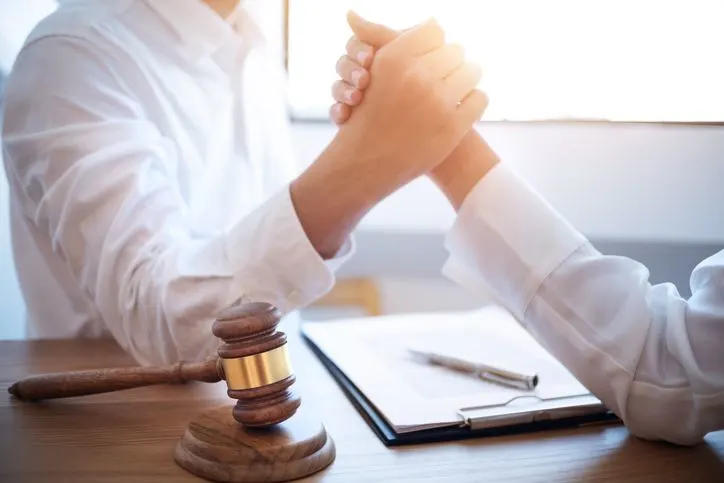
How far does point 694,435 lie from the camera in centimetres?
48

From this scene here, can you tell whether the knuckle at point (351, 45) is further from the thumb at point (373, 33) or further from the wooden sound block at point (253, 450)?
the wooden sound block at point (253, 450)

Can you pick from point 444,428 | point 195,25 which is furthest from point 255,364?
point 195,25

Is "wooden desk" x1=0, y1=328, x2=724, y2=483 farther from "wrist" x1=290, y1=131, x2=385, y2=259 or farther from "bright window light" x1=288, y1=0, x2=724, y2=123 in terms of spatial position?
"bright window light" x1=288, y1=0, x2=724, y2=123

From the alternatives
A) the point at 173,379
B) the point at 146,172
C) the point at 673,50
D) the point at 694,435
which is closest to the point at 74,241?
the point at 146,172

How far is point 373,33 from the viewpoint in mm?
612

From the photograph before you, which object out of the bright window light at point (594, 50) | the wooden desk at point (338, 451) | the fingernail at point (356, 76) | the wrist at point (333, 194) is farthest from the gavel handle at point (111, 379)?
the bright window light at point (594, 50)

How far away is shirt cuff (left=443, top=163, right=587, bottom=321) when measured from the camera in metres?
0.55

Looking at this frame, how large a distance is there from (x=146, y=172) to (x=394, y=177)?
0.25 meters

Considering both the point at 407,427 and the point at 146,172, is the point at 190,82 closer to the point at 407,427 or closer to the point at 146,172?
the point at 146,172

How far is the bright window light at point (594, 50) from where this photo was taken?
1.04m

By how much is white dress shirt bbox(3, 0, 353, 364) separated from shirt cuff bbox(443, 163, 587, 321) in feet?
0.39

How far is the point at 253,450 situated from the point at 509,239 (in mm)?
264

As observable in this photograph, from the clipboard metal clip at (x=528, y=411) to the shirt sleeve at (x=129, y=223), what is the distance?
18cm

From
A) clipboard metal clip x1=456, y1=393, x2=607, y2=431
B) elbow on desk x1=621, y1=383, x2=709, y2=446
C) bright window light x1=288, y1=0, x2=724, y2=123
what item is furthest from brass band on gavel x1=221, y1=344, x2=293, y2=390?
bright window light x1=288, y1=0, x2=724, y2=123
